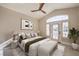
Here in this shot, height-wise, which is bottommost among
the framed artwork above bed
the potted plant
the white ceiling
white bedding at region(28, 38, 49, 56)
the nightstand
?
white bedding at region(28, 38, 49, 56)

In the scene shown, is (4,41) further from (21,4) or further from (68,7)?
(68,7)

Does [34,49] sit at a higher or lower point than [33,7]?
lower

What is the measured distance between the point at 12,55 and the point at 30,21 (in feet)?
2.41

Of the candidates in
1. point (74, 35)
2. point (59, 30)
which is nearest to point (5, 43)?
point (59, 30)

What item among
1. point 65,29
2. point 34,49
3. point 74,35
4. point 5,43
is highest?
point 65,29

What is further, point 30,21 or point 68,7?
point 30,21

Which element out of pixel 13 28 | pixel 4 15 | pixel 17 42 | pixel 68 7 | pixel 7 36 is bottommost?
pixel 17 42

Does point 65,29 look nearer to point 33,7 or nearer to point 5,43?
point 33,7

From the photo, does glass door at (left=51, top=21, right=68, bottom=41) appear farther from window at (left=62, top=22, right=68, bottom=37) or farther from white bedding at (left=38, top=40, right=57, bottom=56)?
white bedding at (left=38, top=40, right=57, bottom=56)

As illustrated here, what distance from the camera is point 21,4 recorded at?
62.0 inches

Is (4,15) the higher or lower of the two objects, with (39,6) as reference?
lower

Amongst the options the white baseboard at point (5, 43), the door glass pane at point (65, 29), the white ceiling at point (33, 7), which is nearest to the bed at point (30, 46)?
the white baseboard at point (5, 43)

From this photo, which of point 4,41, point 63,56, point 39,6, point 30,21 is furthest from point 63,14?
point 4,41

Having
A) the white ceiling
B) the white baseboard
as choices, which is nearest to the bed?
the white baseboard
